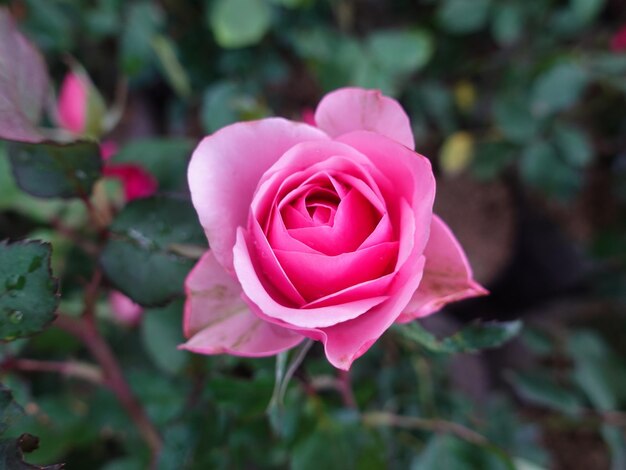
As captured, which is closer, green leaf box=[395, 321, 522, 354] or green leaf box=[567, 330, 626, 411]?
green leaf box=[395, 321, 522, 354]

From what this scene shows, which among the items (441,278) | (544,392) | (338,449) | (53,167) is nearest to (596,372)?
(544,392)

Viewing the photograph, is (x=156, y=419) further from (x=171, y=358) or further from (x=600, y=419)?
(x=600, y=419)

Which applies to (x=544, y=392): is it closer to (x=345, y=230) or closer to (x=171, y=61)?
(x=345, y=230)

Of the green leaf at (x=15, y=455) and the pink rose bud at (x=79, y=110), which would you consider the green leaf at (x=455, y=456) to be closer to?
the green leaf at (x=15, y=455)

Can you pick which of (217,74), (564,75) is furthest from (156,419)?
(564,75)

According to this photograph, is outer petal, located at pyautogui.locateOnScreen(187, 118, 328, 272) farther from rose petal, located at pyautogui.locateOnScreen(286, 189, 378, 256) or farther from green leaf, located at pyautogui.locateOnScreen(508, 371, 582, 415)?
green leaf, located at pyautogui.locateOnScreen(508, 371, 582, 415)

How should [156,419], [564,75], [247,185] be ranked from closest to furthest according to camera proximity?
[247,185], [156,419], [564,75]

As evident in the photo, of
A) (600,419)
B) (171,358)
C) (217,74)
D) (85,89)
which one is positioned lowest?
(600,419)

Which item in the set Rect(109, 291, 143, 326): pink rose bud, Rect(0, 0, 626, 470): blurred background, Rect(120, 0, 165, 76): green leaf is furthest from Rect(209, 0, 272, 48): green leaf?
Rect(109, 291, 143, 326): pink rose bud
